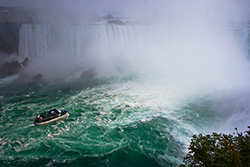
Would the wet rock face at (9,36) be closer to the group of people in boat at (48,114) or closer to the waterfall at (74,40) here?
the waterfall at (74,40)

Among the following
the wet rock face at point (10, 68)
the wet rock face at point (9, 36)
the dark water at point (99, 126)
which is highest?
the wet rock face at point (9, 36)

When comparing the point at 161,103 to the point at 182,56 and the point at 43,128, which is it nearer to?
the point at 43,128

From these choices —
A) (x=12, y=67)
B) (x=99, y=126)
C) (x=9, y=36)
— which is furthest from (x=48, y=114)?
(x=9, y=36)

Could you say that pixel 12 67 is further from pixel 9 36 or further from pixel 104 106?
pixel 104 106

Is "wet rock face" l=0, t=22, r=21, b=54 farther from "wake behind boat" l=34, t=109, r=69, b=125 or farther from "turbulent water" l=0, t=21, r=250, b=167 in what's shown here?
"wake behind boat" l=34, t=109, r=69, b=125

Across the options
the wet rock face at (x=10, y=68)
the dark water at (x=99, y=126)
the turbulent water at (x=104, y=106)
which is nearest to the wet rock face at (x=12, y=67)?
the wet rock face at (x=10, y=68)

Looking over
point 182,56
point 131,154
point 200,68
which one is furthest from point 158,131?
point 182,56

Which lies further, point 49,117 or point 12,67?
point 12,67
